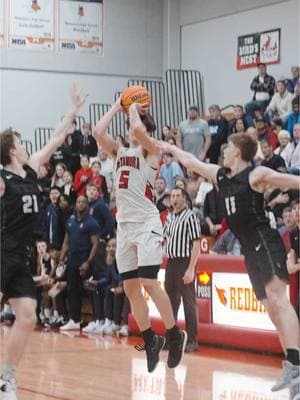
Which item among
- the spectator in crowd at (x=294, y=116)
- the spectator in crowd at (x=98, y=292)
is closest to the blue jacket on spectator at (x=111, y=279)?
the spectator in crowd at (x=98, y=292)

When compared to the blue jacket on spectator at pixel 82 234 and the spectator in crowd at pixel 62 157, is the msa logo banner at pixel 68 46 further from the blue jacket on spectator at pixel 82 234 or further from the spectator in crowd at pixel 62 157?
the blue jacket on spectator at pixel 82 234

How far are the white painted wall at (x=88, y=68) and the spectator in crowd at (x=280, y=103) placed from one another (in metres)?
7.50

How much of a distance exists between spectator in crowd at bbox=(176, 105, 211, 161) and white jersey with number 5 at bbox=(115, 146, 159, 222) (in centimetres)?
1067

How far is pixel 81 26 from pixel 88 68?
115 centimetres

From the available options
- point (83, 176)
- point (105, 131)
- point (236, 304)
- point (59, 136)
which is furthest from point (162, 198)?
point (59, 136)

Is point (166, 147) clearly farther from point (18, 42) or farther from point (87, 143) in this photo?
point (18, 42)

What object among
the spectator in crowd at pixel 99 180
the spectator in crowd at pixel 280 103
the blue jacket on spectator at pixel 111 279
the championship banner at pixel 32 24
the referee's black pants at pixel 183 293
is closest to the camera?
the referee's black pants at pixel 183 293

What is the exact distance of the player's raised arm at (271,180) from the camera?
796 centimetres

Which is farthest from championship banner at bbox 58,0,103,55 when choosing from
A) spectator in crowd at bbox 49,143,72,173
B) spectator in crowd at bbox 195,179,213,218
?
spectator in crowd at bbox 195,179,213,218

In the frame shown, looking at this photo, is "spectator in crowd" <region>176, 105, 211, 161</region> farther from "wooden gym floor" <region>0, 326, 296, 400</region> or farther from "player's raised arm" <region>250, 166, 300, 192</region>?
"player's raised arm" <region>250, 166, 300, 192</region>

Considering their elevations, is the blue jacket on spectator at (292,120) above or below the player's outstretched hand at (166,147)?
above

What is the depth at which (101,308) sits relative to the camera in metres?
15.8

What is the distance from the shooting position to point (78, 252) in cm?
1627

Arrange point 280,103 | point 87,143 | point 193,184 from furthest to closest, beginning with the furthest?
point 87,143, point 280,103, point 193,184
